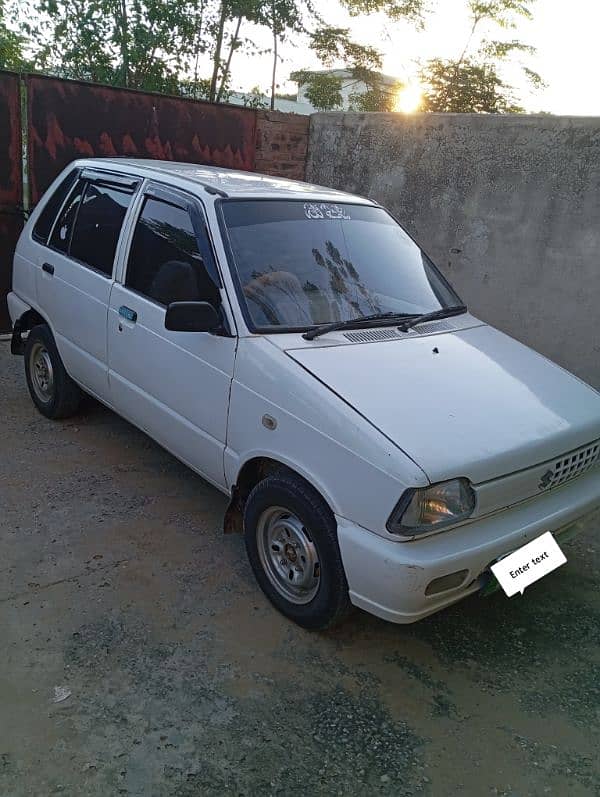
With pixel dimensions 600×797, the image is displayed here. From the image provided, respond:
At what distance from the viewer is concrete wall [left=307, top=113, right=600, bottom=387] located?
586 centimetres

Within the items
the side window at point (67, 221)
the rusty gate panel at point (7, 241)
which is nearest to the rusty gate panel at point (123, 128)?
the rusty gate panel at point (7, 241)

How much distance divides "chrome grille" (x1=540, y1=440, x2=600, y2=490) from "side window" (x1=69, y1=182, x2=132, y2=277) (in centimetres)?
272

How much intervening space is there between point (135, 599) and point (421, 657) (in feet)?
4.43

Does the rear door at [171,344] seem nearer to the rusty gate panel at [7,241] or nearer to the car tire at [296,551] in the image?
the car tire at [296,551]

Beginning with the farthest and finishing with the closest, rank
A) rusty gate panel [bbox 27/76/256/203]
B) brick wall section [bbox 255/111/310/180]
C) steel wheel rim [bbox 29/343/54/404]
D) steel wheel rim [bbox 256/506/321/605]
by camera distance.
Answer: brick wall section [bbox 255/111/310/180], rusty gate panel [bbox 27/76/256/203], steel wheel rim [bbox 29/343/54/404], steel wheel rim [bbox 256/506/321/605]

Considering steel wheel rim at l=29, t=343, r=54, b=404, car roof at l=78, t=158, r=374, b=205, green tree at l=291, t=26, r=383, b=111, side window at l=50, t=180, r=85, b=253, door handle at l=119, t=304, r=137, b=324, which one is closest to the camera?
car roof at l=78, t=158, r=374, b=205

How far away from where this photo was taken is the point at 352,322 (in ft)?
11.0

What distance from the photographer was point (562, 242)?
19.6 feet

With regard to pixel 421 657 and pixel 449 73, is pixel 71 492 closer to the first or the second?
pixel 421 657

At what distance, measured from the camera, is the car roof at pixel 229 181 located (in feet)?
12.1

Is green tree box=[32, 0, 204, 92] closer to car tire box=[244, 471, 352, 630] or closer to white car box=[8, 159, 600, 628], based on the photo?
white car box=[8, 159, 600, 628]

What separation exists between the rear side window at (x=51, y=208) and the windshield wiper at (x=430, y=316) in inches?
103

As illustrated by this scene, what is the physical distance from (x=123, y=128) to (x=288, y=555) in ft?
17.4

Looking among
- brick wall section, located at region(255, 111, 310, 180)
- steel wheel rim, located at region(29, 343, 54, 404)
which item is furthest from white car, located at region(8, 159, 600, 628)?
brick wall section, located at region(255, 111, 310, 180)
